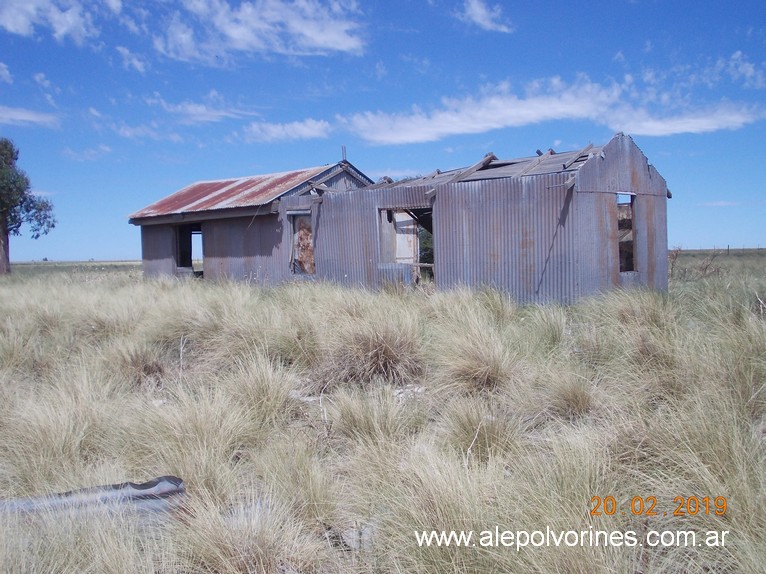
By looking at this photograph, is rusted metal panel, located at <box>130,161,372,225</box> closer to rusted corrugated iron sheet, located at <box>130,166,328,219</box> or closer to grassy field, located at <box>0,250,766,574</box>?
rusted corrugated iron sheet, located at <box>130,166,328,219</box>

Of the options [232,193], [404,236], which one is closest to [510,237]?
[404,236]

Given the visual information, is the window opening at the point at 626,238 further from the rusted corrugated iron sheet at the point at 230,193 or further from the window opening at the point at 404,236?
the rusted corrugated iron sheet at the point at 230,193

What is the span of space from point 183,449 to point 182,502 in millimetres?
707

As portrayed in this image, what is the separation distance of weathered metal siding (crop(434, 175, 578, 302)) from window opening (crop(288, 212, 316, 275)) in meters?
4.44

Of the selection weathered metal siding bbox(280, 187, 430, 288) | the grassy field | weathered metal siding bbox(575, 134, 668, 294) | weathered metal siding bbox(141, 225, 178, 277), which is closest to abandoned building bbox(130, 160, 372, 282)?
weathered metal siding bbox(141, 225, 178, 277)

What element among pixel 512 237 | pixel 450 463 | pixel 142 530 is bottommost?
pixel 142 530

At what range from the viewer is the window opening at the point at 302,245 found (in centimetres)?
1587

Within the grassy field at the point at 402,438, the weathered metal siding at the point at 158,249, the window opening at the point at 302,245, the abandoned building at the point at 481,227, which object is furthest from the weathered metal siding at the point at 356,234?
the weathered metal siding at the point at 158,249

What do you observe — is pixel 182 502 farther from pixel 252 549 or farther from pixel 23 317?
pixel 23 317

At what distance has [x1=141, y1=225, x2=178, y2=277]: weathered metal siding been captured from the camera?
19531mm

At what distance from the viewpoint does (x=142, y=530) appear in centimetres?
338

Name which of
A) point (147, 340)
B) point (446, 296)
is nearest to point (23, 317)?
point (147, 340)

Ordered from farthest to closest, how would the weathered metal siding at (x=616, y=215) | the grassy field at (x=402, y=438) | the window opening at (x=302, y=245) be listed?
1. the window opening at (x=302, y=245)
2. the weathered metal siding at (x=616, y=215)
3. the grassy field at (x=402, y=438)

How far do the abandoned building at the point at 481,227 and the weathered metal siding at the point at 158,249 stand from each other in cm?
251
